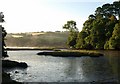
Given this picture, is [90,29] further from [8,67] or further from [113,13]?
[8,67]

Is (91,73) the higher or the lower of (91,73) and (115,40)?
the lower

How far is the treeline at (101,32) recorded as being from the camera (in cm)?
14788

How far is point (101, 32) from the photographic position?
159625 millimetres

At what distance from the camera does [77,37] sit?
18162 cm

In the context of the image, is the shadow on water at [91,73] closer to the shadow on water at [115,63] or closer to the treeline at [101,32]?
the shadow on water at [115,63]

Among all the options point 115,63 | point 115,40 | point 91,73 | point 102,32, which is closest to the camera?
point 91,73

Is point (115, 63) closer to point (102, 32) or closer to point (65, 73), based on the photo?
point (65, 73)

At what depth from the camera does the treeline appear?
485 feet

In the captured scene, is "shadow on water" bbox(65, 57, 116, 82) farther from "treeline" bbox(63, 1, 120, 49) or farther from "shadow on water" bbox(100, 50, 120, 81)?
"treeline" bbox(63, 1, 120, 49)

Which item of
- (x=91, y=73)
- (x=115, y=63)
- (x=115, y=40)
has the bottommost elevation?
(x=91, y=73)

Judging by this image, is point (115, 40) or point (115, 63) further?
point (115, 40)

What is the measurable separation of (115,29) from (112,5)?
134 feet

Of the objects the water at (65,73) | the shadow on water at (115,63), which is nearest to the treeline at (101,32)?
the shadow on water at (115,63)

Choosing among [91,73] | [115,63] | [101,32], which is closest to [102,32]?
[101,32]
